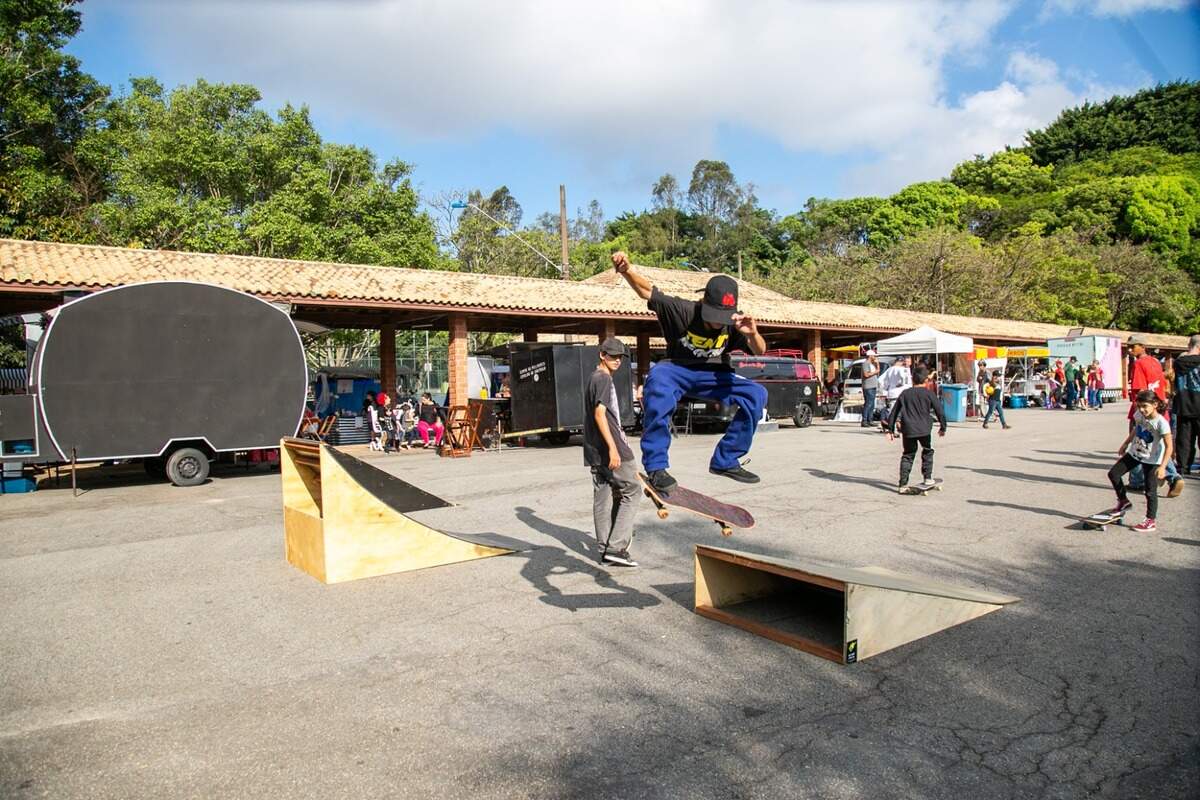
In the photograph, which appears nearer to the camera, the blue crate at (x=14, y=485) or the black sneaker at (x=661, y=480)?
the black sneaker at (x=661, y=480)

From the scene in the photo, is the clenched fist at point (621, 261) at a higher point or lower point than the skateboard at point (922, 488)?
higher

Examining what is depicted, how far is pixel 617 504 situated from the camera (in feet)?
22.2

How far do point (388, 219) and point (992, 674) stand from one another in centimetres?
3176

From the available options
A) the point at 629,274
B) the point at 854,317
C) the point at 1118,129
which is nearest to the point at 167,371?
the point at 629,274

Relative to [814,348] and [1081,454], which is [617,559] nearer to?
[1081,454]

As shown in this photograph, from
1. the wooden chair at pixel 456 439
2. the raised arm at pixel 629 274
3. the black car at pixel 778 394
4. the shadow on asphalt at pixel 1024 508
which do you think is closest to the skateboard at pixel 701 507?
the raised arm at pixel 629 274

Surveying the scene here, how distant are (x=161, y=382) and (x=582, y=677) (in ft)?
37.7

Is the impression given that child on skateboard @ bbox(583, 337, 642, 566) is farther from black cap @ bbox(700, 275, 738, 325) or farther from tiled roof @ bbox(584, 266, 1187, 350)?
tiled roof @ bbox(584, 266, 1187, 350)

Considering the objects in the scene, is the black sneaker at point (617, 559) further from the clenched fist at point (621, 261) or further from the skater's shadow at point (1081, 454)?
the skater's shadow at point (1081, 454)

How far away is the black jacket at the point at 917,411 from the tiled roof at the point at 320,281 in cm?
1189

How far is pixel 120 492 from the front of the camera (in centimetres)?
1277

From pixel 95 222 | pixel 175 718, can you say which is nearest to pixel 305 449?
pixel 175 718

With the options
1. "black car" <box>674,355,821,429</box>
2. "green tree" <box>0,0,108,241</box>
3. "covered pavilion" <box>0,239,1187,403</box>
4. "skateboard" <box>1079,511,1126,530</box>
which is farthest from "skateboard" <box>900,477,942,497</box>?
"green tree" <box>0,0,108,241</box>

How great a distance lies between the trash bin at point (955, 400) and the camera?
80.9 feet
